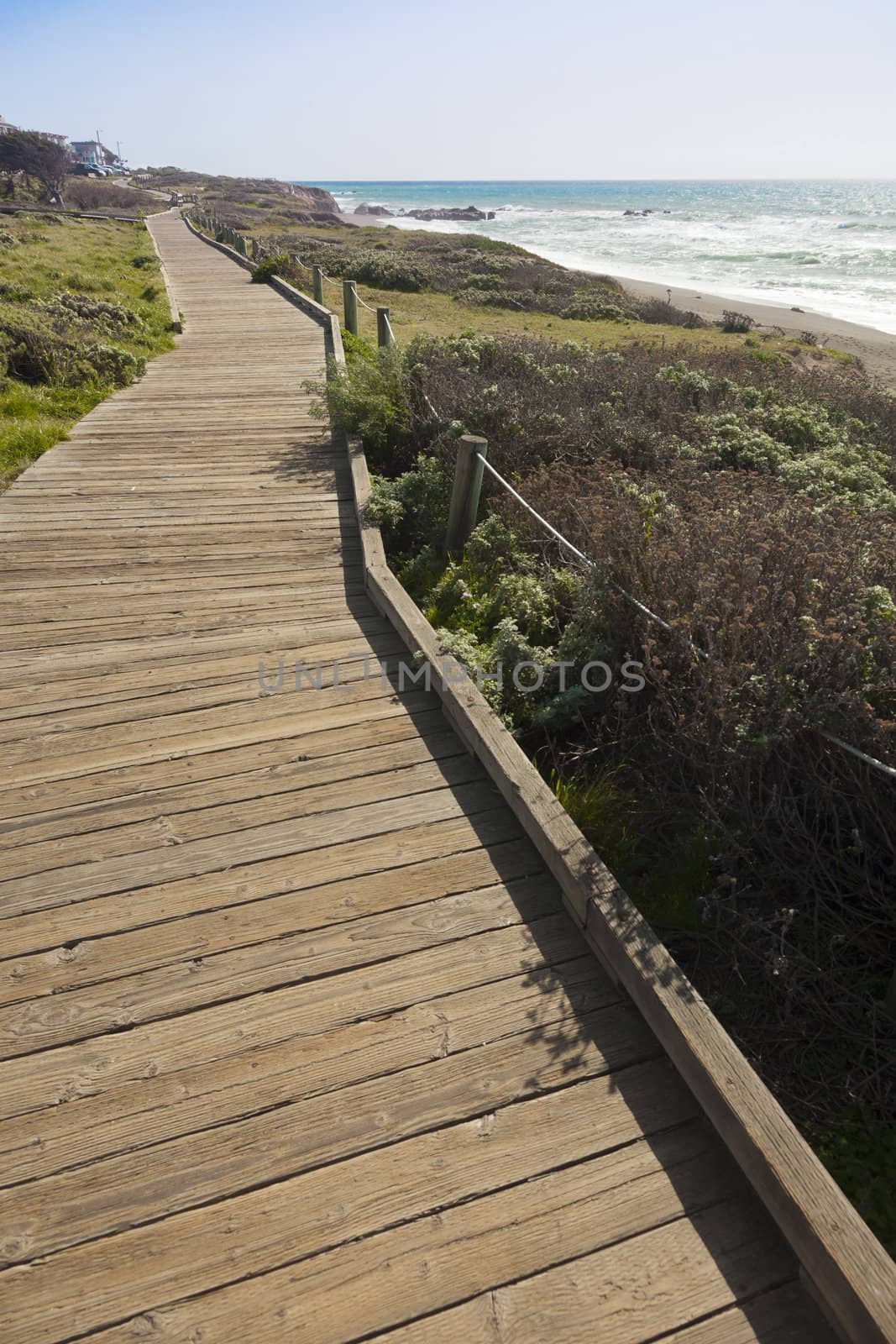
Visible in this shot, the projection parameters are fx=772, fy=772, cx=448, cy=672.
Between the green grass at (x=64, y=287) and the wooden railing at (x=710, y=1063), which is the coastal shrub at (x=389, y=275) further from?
the wooden railing at (x=710, y=1063)

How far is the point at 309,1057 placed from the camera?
2.37m

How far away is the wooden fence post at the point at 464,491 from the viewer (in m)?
5.21

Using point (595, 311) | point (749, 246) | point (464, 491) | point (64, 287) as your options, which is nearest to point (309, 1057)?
point (464, 491)

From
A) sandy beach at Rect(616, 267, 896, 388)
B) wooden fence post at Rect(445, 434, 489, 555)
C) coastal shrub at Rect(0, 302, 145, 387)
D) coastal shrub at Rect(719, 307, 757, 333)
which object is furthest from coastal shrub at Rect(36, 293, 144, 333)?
coastal shrub at Rect(719, 307, 757, 333)

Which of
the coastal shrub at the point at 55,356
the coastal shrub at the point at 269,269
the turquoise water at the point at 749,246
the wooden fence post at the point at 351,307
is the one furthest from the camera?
the turquoise water at the point at 749,246

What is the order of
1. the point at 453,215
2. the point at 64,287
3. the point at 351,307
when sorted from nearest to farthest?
1. the point at 351,307
2. the point at 64,287
3. the point at 453,215

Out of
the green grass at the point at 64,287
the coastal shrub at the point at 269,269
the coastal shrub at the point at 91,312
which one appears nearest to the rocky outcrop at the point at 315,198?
the green grass at the point at 64,287

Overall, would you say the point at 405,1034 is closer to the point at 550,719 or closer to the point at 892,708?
the point at 550,719

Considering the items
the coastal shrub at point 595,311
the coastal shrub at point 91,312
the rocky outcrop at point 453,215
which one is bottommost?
the coastal shrub at point 595,311

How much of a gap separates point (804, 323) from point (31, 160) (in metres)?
61.8

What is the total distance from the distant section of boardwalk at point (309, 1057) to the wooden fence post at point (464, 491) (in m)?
1.56

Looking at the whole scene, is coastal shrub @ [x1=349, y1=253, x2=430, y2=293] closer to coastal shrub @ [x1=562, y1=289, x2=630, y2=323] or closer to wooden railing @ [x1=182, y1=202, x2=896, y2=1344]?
coastal shrub @ [x1=562, y1=289, x2=630, y2=323]

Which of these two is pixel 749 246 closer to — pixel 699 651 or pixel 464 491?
pixel 464 491

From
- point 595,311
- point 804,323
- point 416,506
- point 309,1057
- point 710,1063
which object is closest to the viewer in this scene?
point 710,1063
